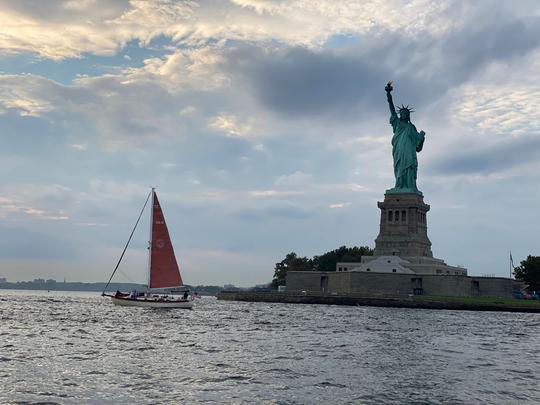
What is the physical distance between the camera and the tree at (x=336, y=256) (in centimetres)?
18212

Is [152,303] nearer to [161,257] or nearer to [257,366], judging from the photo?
[161,257]

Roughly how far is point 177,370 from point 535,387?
49.6 feet

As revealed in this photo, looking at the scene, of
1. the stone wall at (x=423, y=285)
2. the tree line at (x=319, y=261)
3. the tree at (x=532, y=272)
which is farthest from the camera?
the tree line at (x=319, y=261)

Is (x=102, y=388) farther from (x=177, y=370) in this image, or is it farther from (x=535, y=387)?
(x=535, y=387)

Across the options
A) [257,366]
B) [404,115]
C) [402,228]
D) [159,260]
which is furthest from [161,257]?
[404,115]

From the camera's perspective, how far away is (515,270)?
460 ft

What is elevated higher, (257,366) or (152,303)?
(152,303)

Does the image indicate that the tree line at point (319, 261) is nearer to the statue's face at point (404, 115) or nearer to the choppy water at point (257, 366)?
the statue's face at point (404, 115)

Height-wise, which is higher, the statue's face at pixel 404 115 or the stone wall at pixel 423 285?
the statue's face at pixel 404 115

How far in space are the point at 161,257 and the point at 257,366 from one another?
174ft

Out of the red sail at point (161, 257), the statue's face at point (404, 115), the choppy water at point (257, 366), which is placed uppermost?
the statue's face at point (404, 115)

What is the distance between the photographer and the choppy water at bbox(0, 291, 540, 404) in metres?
23.2

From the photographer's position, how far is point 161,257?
81.9 meters

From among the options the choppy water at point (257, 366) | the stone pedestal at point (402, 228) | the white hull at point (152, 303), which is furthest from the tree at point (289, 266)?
the choppy water at point (257, 366)
